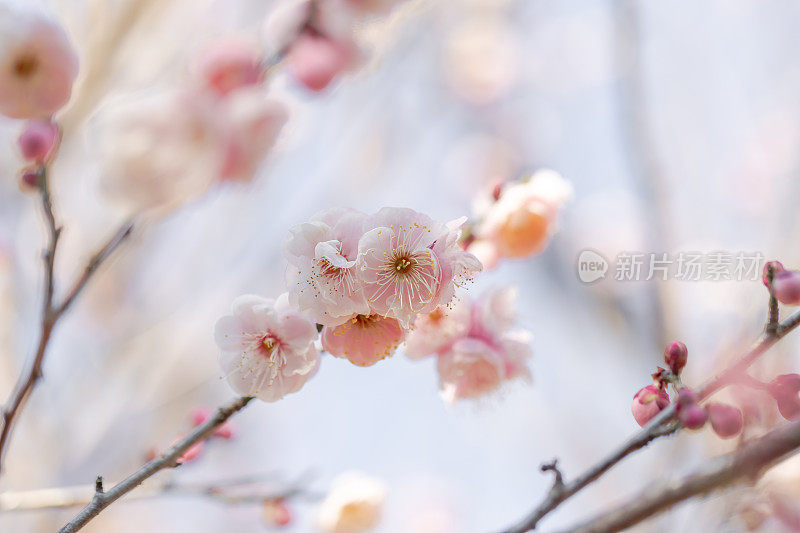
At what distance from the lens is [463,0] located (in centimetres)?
325

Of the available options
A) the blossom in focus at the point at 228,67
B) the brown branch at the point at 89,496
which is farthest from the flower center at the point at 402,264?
the blossom in focus at the point at 228,67

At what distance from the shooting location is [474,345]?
33.0 inches

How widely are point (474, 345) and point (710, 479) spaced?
1.49ft

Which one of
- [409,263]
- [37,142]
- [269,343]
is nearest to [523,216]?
[409,263]

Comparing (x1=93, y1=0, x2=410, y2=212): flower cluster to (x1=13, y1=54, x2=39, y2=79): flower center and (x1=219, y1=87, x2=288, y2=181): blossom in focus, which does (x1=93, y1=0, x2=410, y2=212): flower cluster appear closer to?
(x1=219, y1=87, x2=288, y2=181): blossom in focus

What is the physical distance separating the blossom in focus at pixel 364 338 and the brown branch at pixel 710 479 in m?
0.28

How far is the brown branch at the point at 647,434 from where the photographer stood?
1.80 ft

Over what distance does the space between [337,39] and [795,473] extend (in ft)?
3.44

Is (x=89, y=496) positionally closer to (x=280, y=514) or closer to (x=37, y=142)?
(x=280, y=514)

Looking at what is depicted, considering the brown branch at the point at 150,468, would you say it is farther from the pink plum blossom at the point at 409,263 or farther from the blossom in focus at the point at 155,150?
the blossom in focus at the point at 155,150

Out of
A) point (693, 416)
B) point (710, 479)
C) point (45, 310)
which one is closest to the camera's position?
point (710, 479)

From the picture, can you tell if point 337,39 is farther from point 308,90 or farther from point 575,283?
point 575,283

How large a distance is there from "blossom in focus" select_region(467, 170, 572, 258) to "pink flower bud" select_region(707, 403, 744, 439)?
14.9 inches

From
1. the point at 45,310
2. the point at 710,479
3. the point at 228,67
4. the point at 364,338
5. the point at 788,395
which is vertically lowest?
the point at 710,479
